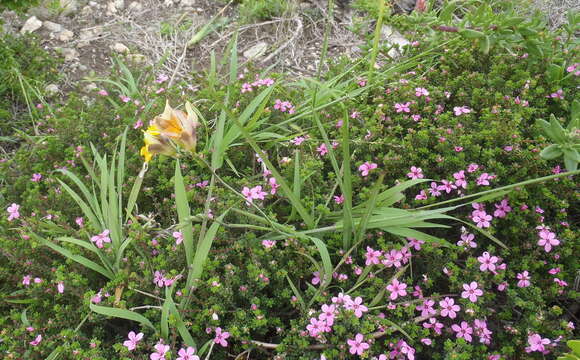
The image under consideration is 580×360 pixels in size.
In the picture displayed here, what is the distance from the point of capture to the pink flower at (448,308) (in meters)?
1.81

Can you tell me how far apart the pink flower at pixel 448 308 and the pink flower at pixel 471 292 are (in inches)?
2.0

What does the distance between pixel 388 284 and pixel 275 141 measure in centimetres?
101

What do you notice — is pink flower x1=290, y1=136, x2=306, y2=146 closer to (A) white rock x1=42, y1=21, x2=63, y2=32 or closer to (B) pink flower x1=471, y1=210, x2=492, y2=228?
(B) pink flower x1=471, y1=210, x2=492, y2=228

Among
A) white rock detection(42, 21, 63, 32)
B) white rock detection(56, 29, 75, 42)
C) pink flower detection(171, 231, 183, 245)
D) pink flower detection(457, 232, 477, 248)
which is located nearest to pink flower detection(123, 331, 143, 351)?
pink flower detection(171, 231, 183, 245)

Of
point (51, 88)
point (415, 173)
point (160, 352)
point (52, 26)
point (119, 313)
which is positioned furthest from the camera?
point (52, 26)

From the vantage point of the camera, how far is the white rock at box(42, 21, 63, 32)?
4.08 m

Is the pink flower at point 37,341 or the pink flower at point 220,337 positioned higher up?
the pink flower at point 37,341

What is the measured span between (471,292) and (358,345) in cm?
50

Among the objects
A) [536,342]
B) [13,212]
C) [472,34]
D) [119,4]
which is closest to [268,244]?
[536,342]

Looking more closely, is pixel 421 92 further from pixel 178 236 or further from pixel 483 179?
pixel 178 236

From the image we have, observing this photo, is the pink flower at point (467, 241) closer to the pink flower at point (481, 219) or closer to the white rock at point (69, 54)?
the pink flower at point (481, 219)

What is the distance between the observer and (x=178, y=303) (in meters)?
1.89

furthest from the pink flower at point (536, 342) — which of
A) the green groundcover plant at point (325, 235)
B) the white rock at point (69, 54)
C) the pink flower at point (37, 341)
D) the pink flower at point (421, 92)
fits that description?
the white rock at point (69, 54)

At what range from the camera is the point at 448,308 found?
1.83 metres
